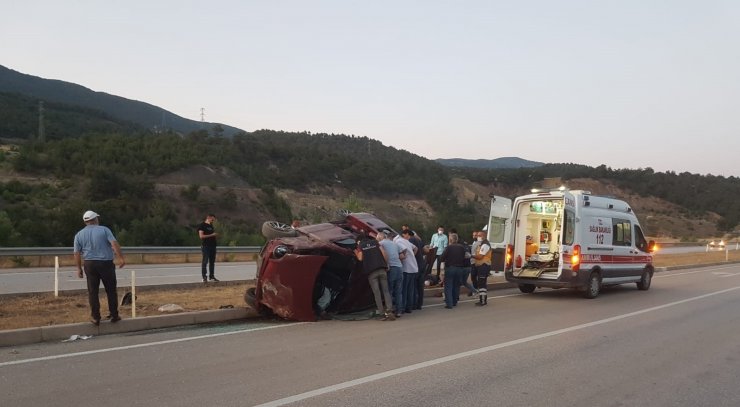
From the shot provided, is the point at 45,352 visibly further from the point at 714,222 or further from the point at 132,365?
the point at 714,222

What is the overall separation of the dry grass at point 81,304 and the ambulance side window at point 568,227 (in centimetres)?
756

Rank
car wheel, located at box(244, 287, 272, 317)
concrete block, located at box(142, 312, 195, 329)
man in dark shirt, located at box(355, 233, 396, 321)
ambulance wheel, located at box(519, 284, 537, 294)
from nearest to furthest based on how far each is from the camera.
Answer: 1. concrete block, located at box(142, 312, 195, 329)
2. car wheel, located at box(244, 287, 272, 317)
3. man in dark shirt, located at box(355, 233, 396, 321)
4. ambulance wheel, located at box(519, 284, 537, 294)

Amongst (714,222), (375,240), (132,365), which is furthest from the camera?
(714,222)

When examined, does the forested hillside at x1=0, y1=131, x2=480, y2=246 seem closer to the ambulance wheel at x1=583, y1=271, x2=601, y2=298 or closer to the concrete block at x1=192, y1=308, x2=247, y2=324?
the concrete block at x1=192, y1=308, x2=247, y2=324

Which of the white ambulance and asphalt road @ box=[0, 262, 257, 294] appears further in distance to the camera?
the white ambulance

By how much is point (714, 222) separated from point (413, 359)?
109 meters

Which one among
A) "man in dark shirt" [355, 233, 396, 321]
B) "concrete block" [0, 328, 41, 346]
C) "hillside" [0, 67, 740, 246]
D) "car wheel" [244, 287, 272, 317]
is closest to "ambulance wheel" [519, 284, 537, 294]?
"man in dark shirt" [355, 233, 396, 321]

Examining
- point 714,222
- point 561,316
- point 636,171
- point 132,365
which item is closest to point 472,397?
point 132,365

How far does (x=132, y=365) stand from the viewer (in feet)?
22.5

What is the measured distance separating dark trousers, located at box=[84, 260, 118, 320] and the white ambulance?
956cm

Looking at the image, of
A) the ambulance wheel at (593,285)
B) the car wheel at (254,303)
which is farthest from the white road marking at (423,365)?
the car wheel at (254,303)

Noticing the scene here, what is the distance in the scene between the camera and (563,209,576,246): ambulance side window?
1396cm

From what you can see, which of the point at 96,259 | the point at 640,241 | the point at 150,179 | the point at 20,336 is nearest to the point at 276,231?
the point at 96,259

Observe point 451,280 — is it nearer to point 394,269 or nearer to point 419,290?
point 419,290
